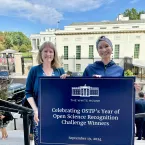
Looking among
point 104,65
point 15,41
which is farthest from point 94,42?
point 15,41

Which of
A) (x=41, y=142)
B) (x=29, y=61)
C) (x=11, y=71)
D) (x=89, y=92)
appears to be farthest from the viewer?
(x=29, y=61)

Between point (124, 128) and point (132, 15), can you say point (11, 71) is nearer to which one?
point (124, 128)

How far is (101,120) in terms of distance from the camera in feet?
4.20

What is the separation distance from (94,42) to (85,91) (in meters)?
21.6

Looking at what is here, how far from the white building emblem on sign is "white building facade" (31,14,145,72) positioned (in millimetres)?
20101

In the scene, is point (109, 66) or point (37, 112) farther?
point (109, 66)

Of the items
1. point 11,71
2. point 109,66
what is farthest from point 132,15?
point 109,66

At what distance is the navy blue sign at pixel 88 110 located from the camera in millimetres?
1255

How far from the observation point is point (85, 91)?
4.15 ft

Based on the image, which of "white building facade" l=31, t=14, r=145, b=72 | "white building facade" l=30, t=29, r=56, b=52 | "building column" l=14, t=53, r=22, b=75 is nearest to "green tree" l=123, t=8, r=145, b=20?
"white building facade" l=31, t=14, r=145, b=72

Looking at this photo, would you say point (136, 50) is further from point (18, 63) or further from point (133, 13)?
point (133, 13)

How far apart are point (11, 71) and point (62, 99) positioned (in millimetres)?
19795

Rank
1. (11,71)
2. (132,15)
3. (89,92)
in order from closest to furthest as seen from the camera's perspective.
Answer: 1. (89,92)
2. (11,71)
3. (132,15)

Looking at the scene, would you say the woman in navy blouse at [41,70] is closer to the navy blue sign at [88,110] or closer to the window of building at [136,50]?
the navy blue sign at [88,110]
